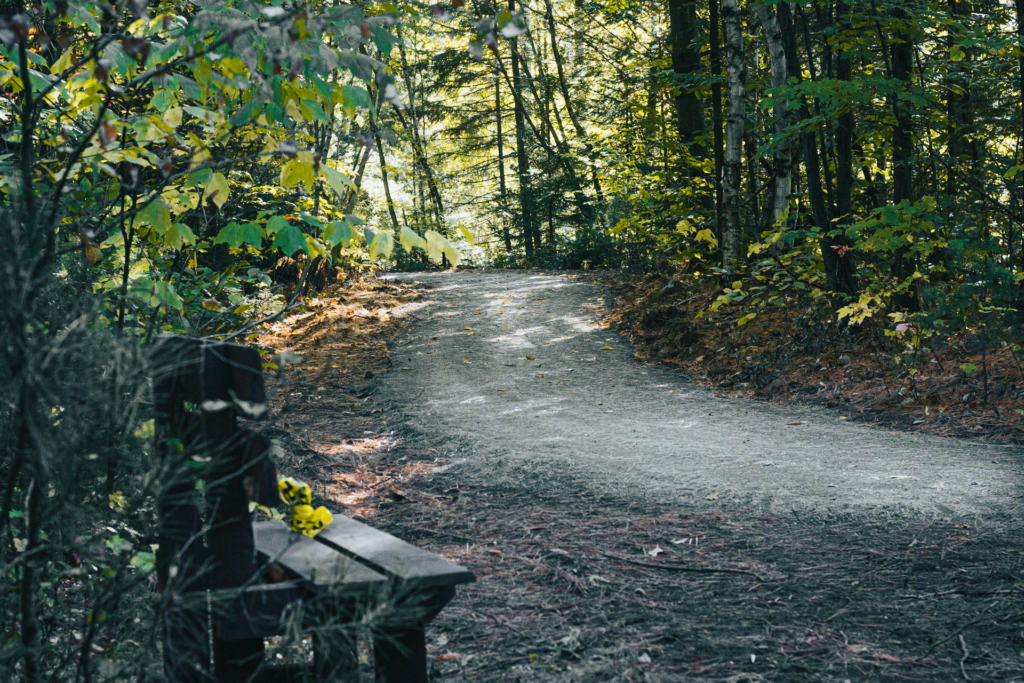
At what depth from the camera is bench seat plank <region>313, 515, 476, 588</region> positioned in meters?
1.96

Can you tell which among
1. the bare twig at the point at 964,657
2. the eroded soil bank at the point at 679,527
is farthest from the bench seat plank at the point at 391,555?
the bare twig at the point at 964,657

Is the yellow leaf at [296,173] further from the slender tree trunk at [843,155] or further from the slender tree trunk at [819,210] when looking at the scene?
the slender tree trunk at [843,155]

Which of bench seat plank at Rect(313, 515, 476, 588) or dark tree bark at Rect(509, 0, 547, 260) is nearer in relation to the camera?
bench seat plank at Rect(313, 515, 476, 588)

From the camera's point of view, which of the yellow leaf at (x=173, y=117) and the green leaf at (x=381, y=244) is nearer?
the green leaf at (x=381, y=244)

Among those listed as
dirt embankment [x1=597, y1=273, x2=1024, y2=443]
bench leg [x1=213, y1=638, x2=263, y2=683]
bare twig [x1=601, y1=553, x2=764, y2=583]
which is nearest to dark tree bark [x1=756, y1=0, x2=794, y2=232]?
dirt embankment [x1=597, y1=273, x2=1024, y2=443]

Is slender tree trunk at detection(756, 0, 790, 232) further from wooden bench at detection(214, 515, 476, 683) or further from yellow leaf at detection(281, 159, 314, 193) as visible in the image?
wooden bench at detection(214, 515, 476, 683)

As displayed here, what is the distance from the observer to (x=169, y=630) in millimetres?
1787

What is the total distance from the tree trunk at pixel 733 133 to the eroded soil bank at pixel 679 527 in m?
3.58

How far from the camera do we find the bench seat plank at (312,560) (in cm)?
187

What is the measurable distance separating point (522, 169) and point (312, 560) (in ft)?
75.7

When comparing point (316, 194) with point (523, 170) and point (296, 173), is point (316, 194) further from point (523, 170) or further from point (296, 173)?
point (523, 170)

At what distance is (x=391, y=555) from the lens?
2.14m

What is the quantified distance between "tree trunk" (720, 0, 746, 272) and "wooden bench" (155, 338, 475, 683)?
29.9ft

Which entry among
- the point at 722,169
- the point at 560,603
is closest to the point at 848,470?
the point at 560,603
